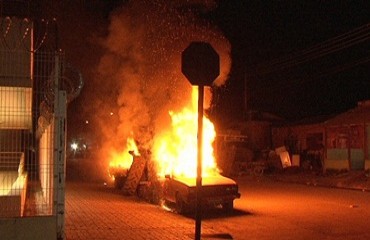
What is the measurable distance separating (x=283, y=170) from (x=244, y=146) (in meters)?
A: 8.13

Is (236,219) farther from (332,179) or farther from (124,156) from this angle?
(332,179)

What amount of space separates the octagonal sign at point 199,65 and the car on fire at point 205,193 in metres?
9.02

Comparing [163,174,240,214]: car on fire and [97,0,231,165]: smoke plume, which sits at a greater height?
[97,0,231,165]: smoke plume

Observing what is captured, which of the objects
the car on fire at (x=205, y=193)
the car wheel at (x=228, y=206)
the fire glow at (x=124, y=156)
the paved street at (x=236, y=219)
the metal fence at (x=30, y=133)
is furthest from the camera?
the fire glow at (x=124, y=156)

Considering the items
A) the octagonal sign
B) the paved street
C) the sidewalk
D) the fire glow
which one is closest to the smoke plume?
the fire glow

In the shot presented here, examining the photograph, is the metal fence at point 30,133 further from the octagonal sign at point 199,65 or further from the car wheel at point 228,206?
the car wheel at point 228,206

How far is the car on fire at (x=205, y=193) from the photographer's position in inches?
641

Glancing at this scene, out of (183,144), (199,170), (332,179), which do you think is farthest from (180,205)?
(332,179)

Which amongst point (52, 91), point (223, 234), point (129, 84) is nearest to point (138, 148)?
point (129, 84)

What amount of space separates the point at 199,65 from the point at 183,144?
522 inches

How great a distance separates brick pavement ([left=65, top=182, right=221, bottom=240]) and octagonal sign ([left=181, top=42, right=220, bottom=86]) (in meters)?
4.77

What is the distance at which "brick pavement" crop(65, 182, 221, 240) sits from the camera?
1153cm

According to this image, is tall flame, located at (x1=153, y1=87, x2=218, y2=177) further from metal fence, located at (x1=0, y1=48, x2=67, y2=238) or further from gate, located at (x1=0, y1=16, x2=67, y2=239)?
gate, located at (x1=0, y1=16, x2=67, y2=239)

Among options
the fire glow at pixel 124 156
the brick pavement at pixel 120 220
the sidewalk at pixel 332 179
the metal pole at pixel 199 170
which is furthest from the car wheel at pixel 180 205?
the sidewalk at pixel 332 179
